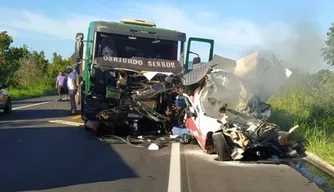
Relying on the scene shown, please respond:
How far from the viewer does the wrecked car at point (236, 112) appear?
8.95 meters

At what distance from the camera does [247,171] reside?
7910mm

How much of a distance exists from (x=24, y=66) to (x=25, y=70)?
14.4 inches

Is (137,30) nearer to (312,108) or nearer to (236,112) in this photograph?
(236,112)

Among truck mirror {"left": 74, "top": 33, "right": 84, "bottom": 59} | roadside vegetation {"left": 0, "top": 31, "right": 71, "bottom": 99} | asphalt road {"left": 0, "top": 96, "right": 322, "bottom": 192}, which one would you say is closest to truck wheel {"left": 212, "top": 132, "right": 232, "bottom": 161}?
asphalt road {"left": 0, "top": 96, "right": 322, "bottom": 192}

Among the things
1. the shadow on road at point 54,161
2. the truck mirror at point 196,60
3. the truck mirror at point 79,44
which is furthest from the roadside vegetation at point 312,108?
the truck mirror at point 79,44

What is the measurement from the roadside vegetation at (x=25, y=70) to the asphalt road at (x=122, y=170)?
14666 mm

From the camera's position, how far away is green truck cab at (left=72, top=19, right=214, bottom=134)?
11.6 metres

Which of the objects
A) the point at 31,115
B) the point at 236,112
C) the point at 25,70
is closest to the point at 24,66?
the point at 25,70

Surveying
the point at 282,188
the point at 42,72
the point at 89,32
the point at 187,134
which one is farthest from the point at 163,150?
the point at 42,72

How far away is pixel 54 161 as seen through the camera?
8.27 metres

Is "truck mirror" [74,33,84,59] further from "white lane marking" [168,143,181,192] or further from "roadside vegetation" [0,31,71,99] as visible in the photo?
"roadside vegetation" [0,31,71,99]

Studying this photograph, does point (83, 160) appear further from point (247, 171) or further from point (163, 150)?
point (247, 171)

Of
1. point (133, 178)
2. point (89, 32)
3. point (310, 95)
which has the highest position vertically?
point (89, 32)

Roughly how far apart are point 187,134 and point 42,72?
121 feet
